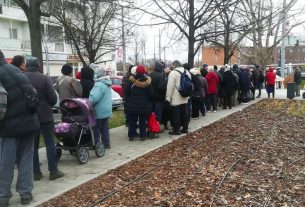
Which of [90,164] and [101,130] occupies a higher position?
[101,130]

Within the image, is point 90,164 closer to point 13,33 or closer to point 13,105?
point 13,105

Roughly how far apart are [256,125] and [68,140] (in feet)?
24.4

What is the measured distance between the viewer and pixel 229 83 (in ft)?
60.3

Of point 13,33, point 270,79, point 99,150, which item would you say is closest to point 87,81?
point 99,150

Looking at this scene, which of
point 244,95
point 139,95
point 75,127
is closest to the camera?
point 75,127

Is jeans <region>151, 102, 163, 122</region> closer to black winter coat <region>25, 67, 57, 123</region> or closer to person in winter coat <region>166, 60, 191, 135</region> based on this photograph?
person in winter coat <region>166, 60, 191, 135</region>

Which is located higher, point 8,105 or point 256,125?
point 8,105

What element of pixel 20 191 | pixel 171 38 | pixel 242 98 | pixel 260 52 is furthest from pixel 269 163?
pixel 260 52

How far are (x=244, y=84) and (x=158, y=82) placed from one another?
10.0m

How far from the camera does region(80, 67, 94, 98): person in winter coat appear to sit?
9.73m

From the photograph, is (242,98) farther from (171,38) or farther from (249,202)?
(249,202)

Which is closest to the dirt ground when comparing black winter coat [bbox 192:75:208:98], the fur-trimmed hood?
the fur-trimmed hood

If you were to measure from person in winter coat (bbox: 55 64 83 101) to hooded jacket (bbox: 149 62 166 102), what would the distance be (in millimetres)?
2926

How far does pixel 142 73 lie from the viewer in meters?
10.7
